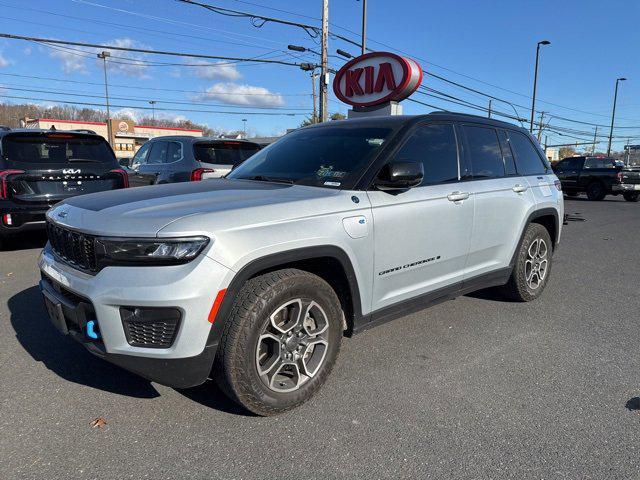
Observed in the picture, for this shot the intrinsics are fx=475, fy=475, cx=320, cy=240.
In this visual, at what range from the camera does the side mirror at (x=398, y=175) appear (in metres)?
3.02

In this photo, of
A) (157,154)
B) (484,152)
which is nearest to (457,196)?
(484,152)

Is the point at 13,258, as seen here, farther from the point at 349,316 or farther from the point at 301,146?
the point at 349,316

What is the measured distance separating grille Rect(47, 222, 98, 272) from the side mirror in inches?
69.1

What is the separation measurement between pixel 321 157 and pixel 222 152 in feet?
16.4

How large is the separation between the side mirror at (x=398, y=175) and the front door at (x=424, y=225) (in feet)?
0.23

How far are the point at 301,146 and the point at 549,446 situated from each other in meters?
2.70

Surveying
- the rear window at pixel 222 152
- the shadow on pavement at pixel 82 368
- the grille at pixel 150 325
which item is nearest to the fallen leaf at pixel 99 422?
the shadow on pavement at pixel 82 368

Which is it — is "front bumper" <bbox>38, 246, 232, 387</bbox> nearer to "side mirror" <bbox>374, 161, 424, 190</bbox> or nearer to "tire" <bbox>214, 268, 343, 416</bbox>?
"tire" <bbox>214, 268, 343, 416</bbox>

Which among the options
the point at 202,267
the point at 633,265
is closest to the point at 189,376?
the point at 202,267

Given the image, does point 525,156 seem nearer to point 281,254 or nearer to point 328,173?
point 328,173

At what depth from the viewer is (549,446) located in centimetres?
250

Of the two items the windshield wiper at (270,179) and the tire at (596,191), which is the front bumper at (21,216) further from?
the tire at (596,191)

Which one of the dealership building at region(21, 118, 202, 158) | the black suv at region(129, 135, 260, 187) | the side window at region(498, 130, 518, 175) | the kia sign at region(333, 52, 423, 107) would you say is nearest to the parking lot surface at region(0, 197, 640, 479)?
the side window at region(498, 130, 518, 175)

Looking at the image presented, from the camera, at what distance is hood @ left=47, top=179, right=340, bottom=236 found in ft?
7.91
